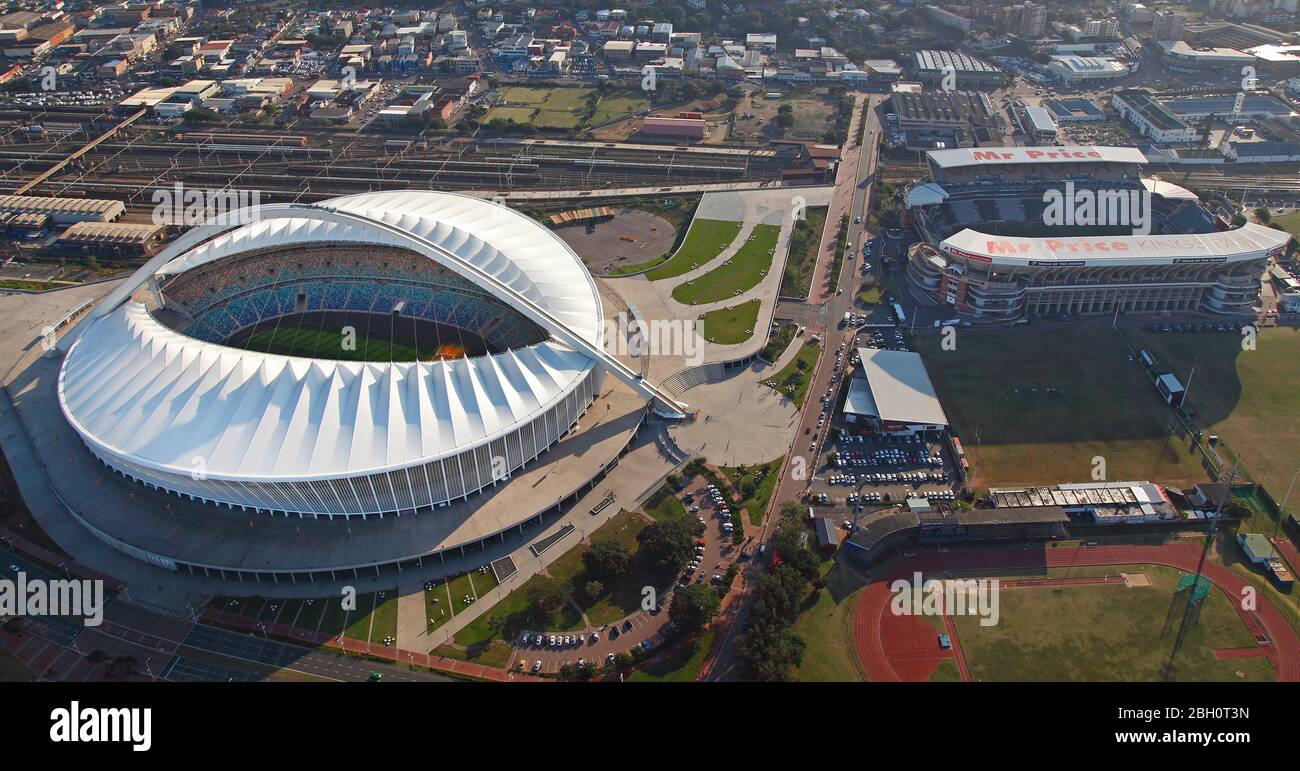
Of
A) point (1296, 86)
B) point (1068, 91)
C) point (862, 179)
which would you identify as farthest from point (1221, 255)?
point (1296, 86)

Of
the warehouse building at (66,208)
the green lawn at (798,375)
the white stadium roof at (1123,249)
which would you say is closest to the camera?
the green lawn at (798,375)

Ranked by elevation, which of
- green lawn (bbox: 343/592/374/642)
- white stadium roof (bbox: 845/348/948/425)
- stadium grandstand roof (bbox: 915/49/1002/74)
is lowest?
green lawn (bbox: 343/592/374/642)

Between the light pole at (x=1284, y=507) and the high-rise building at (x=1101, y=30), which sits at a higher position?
the high-rise building at (x=1101, y=30)

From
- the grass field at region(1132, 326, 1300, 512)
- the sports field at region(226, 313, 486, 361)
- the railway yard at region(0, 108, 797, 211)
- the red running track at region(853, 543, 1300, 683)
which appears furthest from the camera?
the railway yard at region(0, 108, 797, 211)

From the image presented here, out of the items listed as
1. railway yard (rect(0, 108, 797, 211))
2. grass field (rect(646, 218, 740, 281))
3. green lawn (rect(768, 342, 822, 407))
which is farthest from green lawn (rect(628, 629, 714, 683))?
railway yard (rect(0, 108, 797, 211))

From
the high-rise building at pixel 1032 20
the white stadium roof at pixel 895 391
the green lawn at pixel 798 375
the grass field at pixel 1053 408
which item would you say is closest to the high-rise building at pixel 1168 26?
the high-rise building at pixel 1032 20

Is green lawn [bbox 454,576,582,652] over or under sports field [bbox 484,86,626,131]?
under

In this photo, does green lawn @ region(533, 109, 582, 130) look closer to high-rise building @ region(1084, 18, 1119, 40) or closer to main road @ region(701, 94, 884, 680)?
main road @ region(701, 94, 884, 680)

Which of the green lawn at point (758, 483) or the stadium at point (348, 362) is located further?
the green lawn at point (758, 483)
